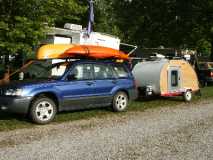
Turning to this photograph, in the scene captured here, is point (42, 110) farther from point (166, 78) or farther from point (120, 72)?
point (166, 78)

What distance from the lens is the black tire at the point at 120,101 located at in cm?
1459

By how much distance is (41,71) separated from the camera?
13.3 metres

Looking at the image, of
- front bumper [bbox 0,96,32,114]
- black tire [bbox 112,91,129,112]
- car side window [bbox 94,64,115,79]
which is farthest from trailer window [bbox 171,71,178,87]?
front bumper [bbox 0,96,32,114]

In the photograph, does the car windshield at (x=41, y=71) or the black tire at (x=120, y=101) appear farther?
the black tire at (x=120, y=101)

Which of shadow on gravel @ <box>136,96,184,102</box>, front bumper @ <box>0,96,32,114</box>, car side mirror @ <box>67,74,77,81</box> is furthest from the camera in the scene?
shadow on gravel @ <box>136,96,184,102</box>

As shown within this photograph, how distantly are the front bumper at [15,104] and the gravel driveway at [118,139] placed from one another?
2.15 ft

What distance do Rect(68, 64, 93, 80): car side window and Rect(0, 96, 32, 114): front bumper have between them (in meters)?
1.74

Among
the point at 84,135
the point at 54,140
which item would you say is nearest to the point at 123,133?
the point at 84,135

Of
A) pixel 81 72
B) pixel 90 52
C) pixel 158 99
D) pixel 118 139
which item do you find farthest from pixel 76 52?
pixel 118 139

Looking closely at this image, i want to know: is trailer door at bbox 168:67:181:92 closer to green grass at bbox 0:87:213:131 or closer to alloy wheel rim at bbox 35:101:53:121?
green grass at bbox 0:87:213:131

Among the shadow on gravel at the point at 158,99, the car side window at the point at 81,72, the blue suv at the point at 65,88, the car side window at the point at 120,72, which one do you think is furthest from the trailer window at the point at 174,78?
the car side window at the point at 81,72

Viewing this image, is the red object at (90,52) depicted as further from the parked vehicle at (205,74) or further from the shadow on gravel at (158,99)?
the parked vehicle at (205,74)

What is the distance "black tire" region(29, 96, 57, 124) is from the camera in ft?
39.3

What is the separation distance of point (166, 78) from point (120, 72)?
366 cm
